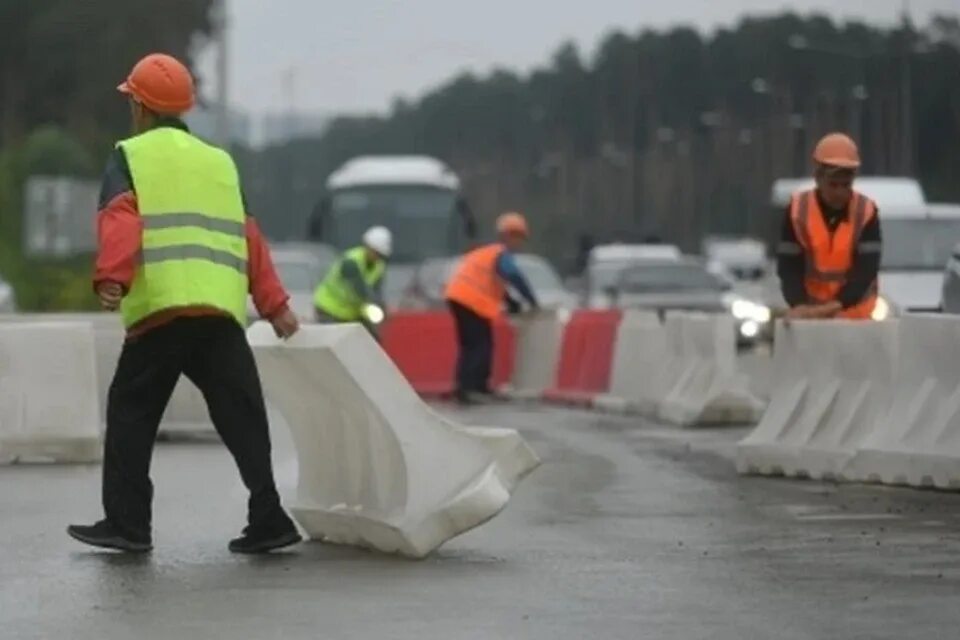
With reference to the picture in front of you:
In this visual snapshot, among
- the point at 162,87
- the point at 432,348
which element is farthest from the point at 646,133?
the point at 162,87

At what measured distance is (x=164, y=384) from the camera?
11766mm

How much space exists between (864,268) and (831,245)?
0.67ft

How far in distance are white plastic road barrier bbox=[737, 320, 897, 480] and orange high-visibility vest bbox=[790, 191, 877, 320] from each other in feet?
1.53

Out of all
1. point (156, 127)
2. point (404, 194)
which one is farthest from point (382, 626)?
point (404, 194)

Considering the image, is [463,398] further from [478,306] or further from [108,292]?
[108,292]

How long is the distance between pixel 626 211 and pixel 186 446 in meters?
101

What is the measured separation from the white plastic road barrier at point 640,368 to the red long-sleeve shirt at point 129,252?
13111mm

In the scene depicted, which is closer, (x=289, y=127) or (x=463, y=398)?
(x=463, y=398)

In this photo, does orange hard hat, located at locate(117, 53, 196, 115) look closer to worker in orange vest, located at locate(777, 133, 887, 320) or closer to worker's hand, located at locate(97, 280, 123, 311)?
worker's hand, located at locate(97, 280, 123, 311)

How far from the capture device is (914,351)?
15.1m

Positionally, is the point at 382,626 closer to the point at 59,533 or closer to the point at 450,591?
the point at 450,591

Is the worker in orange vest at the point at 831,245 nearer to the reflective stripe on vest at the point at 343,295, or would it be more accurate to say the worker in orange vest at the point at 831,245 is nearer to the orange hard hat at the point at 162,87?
the orange hard hat at the point at 162,87

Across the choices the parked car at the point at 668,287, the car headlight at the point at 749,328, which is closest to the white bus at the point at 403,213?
the parked car at the point at 668,287

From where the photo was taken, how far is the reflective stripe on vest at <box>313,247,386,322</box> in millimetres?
29469
